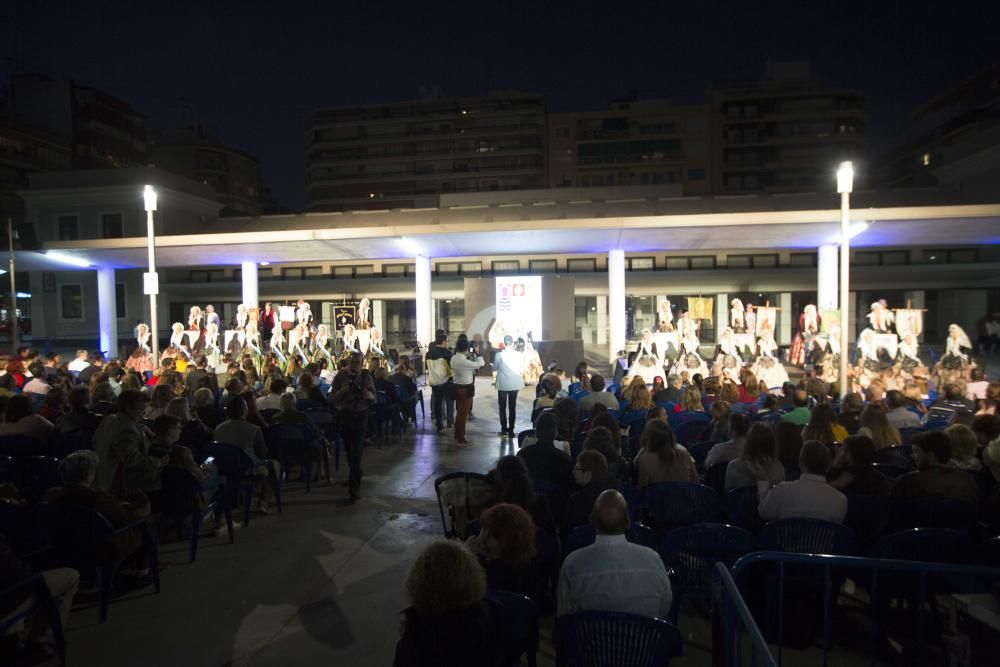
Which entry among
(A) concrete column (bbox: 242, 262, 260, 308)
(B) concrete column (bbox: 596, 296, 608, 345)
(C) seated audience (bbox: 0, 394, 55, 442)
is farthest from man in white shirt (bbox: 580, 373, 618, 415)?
(B) concrete column (bbox: 596, 296, 608, 345)

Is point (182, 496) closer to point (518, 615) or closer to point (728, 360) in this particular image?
point (518, 615)

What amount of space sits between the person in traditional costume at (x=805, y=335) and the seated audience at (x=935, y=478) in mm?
11572

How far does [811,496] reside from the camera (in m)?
4.09

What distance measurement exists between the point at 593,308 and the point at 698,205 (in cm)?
842

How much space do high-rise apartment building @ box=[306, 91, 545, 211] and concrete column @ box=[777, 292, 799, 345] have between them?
4289 cm

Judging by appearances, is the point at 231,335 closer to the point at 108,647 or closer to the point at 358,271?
the point at 358,271

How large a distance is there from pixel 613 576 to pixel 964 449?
366 cm

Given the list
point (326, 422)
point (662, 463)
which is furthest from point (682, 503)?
point (326, 422)

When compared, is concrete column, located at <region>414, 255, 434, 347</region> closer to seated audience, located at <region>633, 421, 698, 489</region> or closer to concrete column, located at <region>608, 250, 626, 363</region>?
concrete column, located at <region>608, 250, 626, 363</region>

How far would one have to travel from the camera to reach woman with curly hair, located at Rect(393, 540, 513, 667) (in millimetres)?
2477

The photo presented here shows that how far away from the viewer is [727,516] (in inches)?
189

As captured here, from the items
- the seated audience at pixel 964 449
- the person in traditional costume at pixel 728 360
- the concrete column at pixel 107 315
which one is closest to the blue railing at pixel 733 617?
the seated audience at pixel 964 449

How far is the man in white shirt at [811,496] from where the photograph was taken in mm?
4078

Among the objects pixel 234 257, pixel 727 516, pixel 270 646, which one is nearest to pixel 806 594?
pixel 727 516
